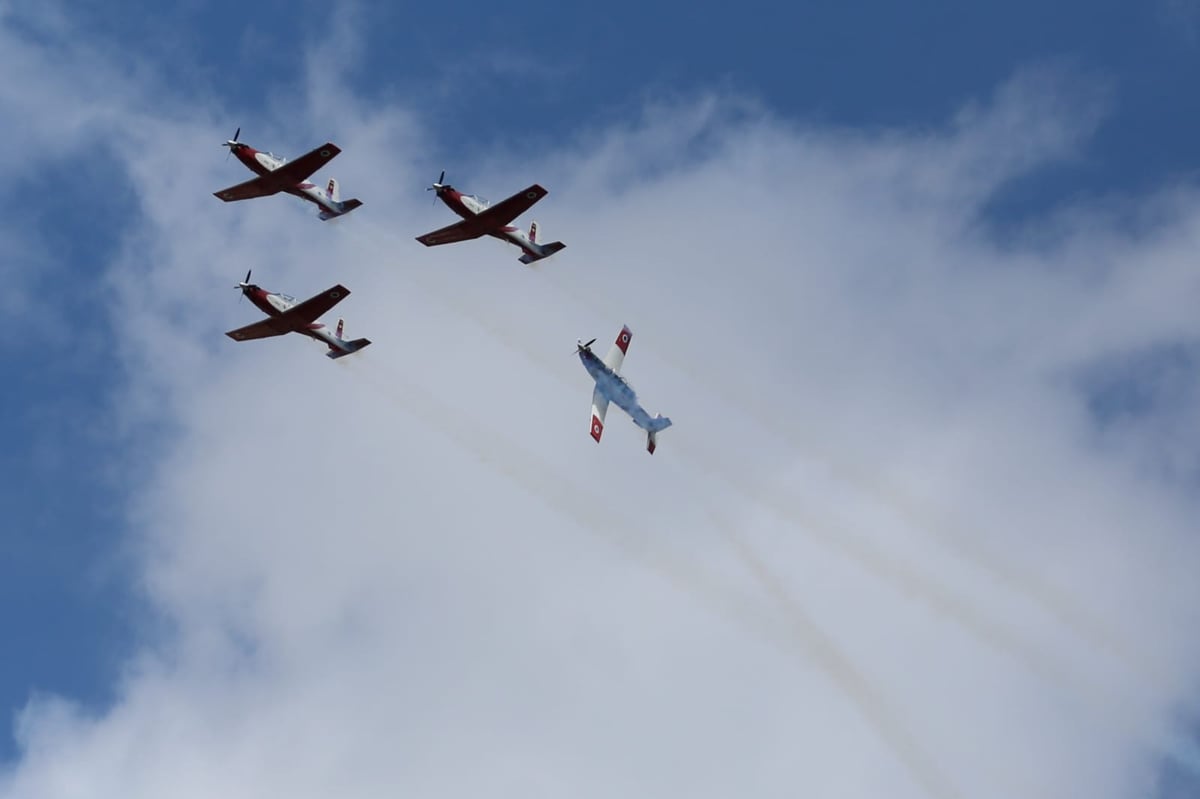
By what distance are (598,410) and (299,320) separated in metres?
24.3

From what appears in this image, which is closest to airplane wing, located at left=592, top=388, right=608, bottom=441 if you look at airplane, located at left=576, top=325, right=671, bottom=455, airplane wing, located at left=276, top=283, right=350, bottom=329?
airplane, located at left=576, top=325, right=671, bottom=455

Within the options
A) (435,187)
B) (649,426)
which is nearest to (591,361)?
(649,426)

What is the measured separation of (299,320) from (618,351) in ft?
84.5

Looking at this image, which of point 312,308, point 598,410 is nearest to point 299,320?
point 312,308

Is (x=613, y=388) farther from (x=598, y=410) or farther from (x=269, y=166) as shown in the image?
(x=269, y=166)

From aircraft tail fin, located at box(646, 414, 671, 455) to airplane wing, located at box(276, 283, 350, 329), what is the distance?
2581 cm

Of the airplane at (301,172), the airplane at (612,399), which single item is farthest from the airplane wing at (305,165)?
the airplane at (612,399)

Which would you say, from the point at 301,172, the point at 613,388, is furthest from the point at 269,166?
the point at 613,388

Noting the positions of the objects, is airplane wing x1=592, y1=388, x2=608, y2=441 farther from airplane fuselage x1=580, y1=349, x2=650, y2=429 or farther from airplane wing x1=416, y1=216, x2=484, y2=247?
airplane wing x1=416, y1=216, x2=484, y2=247

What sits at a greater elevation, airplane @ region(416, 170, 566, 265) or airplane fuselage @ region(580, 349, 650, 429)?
airplane @ region(416, 170, 566, 265)

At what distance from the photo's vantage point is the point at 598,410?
166500mm

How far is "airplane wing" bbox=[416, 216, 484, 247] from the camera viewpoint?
167125 mm

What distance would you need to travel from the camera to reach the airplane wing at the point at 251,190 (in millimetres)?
165375

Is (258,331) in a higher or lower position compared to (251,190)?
lower
